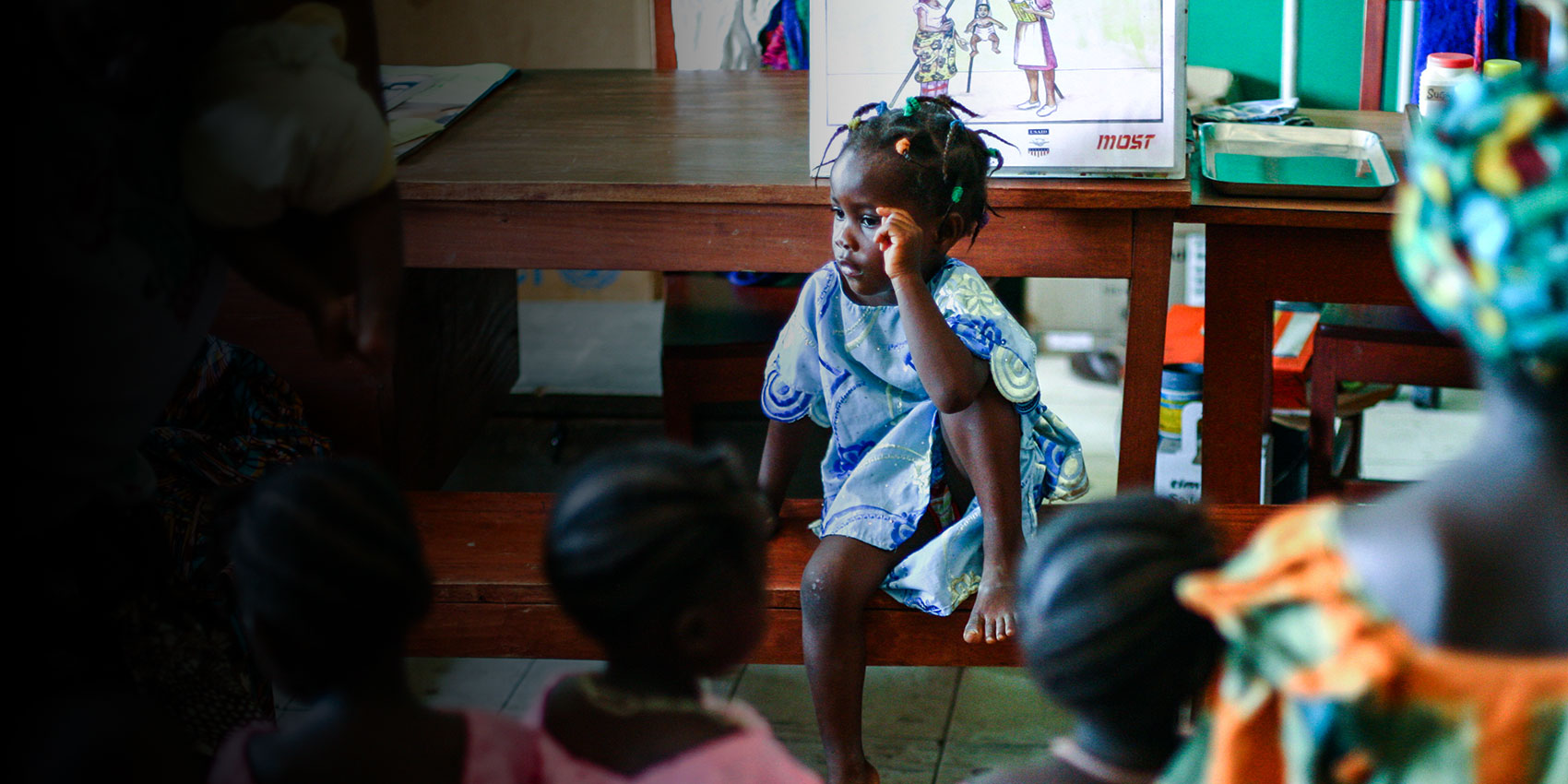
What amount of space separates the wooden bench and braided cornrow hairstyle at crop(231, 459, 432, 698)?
942 millimetres

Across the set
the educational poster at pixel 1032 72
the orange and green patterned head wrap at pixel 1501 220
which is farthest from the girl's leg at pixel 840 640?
the orange and green patterned head wrap at pixel 1501 220

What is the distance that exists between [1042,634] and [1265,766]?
167mm

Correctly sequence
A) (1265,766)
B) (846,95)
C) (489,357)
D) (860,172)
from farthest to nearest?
(489,357), (846,95), (860,172), (1265,766)

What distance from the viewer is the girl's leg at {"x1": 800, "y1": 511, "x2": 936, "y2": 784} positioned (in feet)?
5.84

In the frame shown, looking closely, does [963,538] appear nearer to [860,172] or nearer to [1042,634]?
[860,172]

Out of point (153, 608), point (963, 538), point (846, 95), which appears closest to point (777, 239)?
point (846, 95)

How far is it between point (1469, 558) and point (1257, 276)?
1317 mm

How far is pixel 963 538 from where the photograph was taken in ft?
6.00

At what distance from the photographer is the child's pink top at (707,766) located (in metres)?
0.92

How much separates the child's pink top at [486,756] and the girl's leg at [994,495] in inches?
36.0

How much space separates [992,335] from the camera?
1.77 m

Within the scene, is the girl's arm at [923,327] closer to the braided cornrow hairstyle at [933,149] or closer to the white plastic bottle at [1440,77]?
the braided cornrow hairstyle at [933,149]

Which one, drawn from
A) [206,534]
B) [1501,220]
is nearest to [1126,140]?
[1501,220]

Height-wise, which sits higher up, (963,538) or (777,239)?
(777,239)
